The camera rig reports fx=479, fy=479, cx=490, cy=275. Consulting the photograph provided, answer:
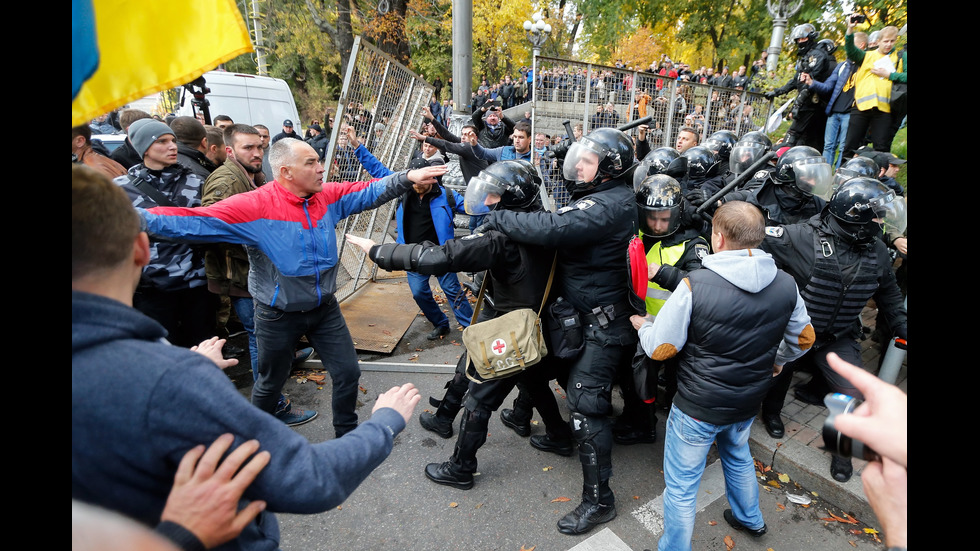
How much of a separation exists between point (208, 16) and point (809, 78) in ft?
28.0

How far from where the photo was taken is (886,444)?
1031 mm

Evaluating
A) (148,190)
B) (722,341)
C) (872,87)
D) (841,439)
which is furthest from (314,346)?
(872,87)

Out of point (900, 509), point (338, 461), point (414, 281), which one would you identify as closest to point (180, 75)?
point (338, 461)

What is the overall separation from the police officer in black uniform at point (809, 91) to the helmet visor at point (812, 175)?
386 centimetres

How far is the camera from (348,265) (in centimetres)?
692

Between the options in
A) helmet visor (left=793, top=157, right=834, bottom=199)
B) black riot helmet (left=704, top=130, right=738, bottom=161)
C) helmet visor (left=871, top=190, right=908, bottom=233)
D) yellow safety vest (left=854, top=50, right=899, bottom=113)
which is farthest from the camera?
yellow safety vest (left=854, top=50, right=899, bottom=113)

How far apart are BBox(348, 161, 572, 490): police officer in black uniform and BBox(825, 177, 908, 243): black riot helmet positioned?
6.33 feet

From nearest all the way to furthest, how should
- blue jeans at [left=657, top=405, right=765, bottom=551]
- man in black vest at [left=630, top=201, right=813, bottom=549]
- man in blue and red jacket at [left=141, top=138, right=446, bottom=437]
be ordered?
man in black vest at [left=630, top=201, right=813, bottom=549] < blue jeans at [left=657, top=405, right=765, bottom=551] < man in blue and red jacket at [left=141, top=138, right=446, bottom=437]

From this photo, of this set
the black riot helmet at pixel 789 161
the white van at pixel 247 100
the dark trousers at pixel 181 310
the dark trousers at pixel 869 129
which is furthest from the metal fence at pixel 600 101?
the white van at pixel 247 100

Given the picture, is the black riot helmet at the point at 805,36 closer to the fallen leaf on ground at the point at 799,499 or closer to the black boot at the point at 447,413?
the fallen leaf on ground at the point at 799,499

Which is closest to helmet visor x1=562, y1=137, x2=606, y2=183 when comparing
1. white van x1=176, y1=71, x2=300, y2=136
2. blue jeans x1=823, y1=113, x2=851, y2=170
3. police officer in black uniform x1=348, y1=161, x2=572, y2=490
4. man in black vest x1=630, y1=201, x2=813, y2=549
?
police officer in black uniform x1=348, y1=161, x2=572, y2=490

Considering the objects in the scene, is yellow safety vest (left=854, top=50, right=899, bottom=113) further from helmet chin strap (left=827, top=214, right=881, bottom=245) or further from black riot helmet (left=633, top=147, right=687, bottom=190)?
helmet chin strap (left=827, top=214, right=881, bottom=245)

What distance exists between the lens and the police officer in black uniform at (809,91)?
24.8 feet

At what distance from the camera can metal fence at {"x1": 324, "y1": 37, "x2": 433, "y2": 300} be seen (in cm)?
469
